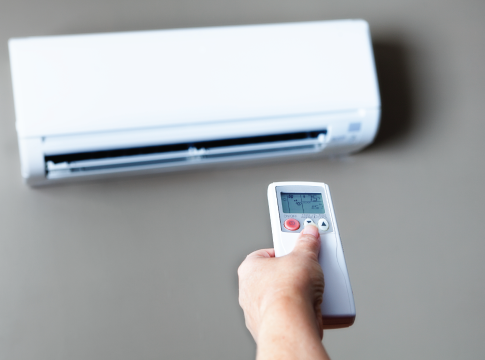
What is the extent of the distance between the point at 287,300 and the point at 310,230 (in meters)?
0.21

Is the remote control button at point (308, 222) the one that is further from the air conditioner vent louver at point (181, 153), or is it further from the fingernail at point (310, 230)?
the air conditioner vent louver at point (181, 153)

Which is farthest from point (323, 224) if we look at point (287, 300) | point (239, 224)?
point (239, 224)

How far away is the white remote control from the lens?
70cm

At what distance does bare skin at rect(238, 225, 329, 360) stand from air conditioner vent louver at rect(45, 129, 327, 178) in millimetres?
391

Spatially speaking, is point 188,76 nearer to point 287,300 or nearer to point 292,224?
point 292,224

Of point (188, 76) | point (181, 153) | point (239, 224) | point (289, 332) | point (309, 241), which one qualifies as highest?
point (188, 76)

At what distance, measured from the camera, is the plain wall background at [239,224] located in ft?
3.52

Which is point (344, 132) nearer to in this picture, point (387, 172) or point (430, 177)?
point (387, 172)

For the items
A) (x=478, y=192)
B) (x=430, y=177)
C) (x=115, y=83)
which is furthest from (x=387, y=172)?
(x=115, y=83)

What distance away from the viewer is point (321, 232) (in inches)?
30.7

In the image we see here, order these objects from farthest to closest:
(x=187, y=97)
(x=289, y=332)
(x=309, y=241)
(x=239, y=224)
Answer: (x=239, y=224) → (x=187, y=97) → (x=309, y=241) → (x=289, y=332)

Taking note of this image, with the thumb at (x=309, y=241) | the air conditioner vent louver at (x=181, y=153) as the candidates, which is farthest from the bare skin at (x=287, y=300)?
the air conditioner vent louver at (x=181, y=153)

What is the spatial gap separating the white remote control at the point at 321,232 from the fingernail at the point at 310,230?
0.4 inches

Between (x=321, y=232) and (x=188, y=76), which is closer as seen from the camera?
(x=321, y=232)
